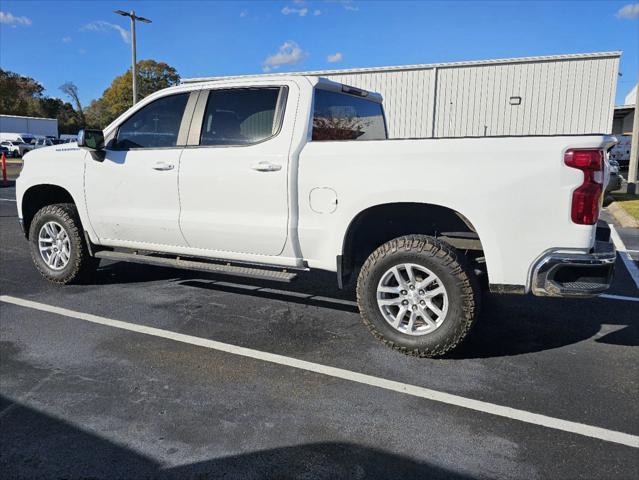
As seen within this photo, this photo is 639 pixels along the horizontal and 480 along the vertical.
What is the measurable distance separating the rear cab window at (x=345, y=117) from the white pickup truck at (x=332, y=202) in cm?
2

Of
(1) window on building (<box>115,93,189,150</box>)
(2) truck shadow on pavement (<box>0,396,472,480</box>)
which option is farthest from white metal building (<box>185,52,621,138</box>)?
(2) truck shadow on pavement (<box>0,396,472,480</box>)

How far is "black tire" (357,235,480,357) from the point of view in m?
3.71

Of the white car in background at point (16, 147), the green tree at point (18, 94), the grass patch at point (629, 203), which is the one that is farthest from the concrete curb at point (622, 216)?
the green tree at point (18, 94)

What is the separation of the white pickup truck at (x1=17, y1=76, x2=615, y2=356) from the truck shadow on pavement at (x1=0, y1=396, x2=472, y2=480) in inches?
54.4

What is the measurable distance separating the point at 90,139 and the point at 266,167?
1894 millimetres

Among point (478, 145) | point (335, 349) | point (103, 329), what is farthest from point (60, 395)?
point (478, 145)

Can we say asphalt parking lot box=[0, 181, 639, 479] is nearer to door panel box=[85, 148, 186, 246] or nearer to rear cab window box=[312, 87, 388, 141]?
door panel box=[85, 148, 186, 246]

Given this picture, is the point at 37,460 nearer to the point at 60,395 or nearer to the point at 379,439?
the point at 60,395

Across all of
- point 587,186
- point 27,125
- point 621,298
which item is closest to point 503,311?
point 621,298

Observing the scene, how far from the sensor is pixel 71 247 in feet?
18.1

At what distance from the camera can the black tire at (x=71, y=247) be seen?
5.48 metres

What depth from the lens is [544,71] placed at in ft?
60.4

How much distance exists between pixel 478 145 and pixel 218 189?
2133 millimetres

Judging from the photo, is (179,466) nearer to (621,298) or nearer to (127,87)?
(621,298)
